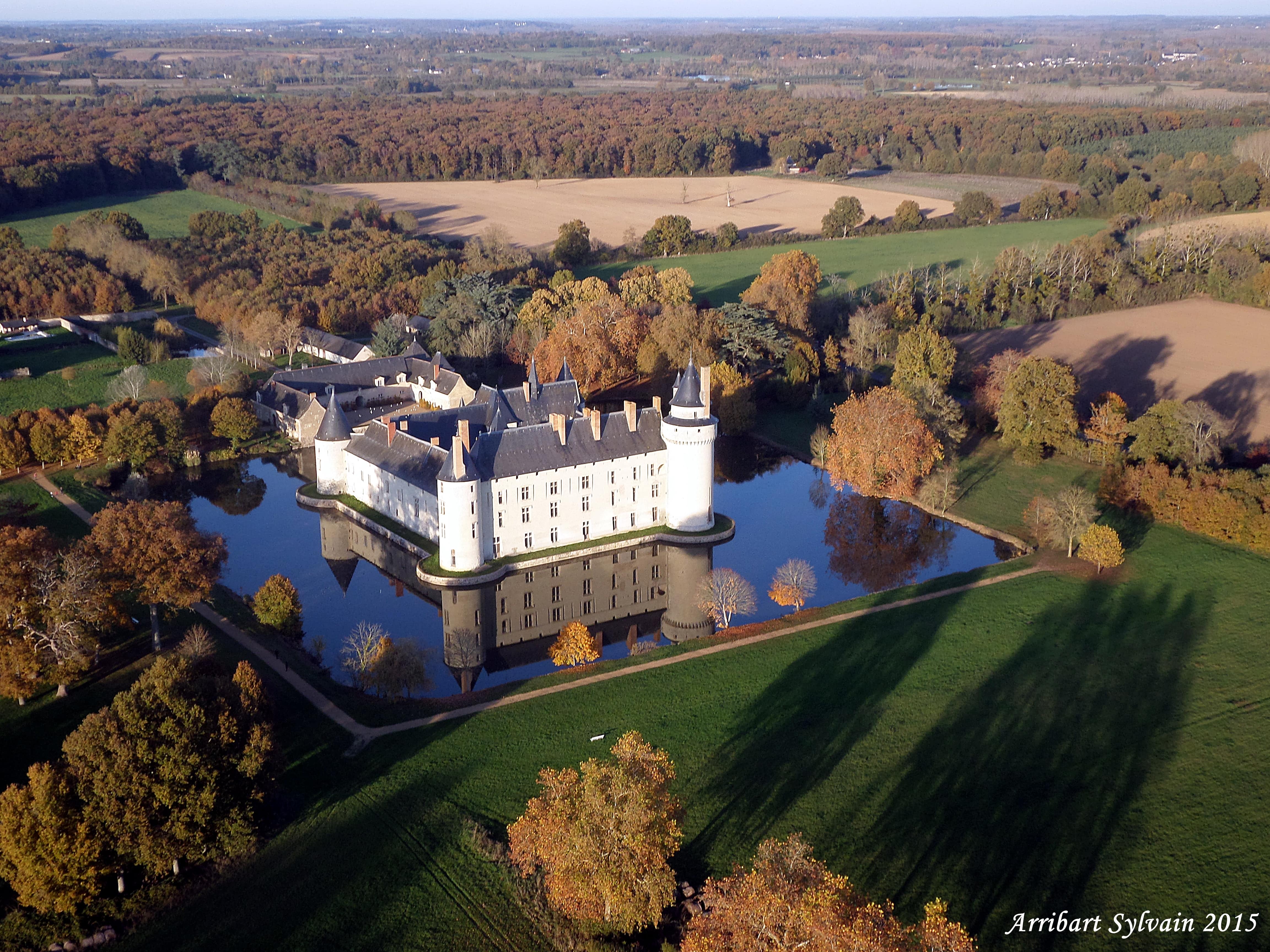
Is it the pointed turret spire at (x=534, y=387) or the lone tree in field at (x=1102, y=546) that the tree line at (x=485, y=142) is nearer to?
the pointed turret spire at (x=534, y=387)

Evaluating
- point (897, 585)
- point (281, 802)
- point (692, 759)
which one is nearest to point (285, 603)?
point (281, 802)

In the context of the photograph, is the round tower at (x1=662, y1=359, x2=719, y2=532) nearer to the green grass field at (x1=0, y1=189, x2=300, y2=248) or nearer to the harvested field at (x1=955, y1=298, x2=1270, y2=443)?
the harvested field at (x1=955, y1=298, x2=1270, y2=443)

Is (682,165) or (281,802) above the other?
(682,165)

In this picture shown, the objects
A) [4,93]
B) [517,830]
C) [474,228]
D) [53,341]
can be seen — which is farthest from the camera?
[4,93]

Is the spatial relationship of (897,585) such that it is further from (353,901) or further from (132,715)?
(132,715)

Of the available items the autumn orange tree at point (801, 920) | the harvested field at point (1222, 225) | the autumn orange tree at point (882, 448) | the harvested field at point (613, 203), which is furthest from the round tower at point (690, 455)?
the harvested field at point (1222, 225)

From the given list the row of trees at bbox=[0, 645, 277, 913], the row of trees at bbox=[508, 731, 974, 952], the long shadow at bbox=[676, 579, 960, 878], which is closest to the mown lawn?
the long shadow at bbox=[676, 579, 960, 878]

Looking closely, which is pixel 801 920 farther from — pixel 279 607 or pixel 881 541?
pixel 881 541
